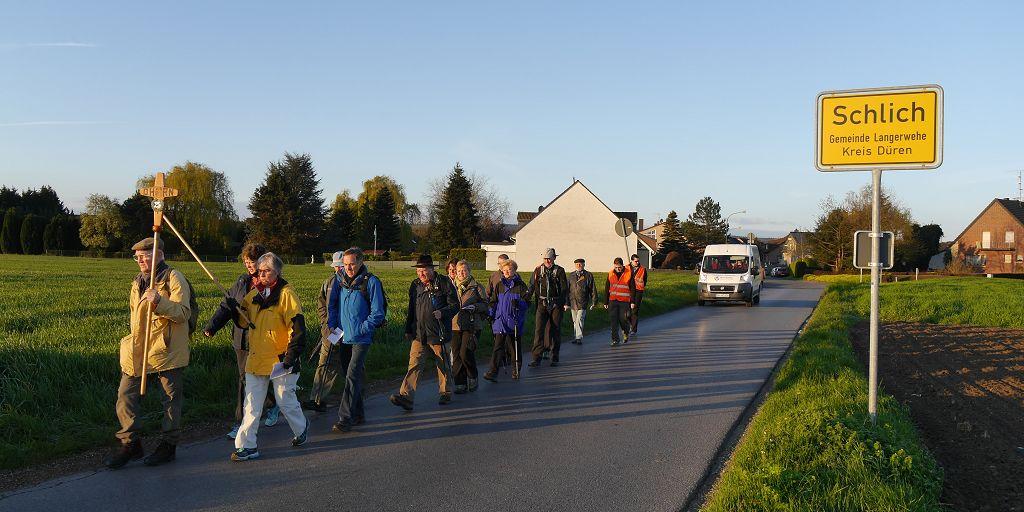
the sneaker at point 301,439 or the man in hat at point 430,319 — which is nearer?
the sneaker at point 301,439

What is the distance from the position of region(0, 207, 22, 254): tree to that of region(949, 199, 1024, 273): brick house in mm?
98825

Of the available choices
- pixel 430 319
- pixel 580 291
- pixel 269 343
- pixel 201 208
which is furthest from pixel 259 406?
pixel 201 208

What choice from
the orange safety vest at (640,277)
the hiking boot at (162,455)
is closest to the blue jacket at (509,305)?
the hiking boot at (162,455)

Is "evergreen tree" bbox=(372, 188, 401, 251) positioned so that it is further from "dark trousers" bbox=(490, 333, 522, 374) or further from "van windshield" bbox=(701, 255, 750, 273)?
"dark trousers" bbox=(490, 333, 522, 374)

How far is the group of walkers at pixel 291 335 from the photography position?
6094mm

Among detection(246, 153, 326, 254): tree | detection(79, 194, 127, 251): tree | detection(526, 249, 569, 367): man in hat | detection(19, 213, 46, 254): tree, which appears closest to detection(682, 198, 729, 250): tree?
detection(246, 153, 326, 254): tree

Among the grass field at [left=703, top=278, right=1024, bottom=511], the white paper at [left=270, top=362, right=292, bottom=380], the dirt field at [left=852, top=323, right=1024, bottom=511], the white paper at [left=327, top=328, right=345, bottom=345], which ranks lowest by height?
the dirt field at [left=852, top=323, right=1024, bottom=511]

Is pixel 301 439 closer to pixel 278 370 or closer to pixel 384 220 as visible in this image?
pixel 278 370

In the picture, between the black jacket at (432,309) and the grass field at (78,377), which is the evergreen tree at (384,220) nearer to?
the grass field at (78,377)

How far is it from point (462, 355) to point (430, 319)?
115cm

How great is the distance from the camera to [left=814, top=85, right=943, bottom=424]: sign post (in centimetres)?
648

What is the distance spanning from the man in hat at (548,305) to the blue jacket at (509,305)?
45.0 inches

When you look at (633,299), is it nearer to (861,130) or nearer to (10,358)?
(861,130)

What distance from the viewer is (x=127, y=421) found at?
600cm
